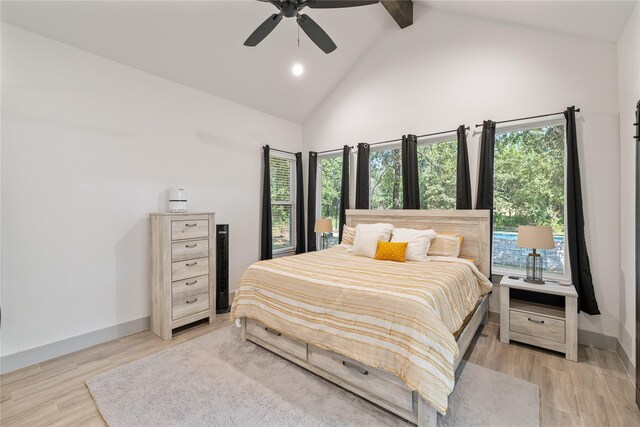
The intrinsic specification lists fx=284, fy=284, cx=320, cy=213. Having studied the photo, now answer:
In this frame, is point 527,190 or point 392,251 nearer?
point 392,251

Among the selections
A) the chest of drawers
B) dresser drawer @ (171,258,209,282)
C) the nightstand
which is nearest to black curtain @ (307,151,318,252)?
the chest of drawers

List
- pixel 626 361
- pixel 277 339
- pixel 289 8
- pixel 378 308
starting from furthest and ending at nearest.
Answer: pixel 277 339 < pixel 626 361 < pixel 289 8 < pixel 378 308

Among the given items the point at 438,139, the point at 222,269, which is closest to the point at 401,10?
the point at 438,139

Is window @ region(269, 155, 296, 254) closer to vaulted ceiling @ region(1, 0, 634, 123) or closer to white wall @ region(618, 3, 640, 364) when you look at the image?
vaulted ceiling @ region(1, 0, 634, 123)

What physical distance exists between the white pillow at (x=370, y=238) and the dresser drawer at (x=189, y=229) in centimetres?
177

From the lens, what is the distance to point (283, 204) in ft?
16.2

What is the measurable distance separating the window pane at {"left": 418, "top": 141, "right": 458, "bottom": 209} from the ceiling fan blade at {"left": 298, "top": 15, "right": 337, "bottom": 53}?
6.48 feet

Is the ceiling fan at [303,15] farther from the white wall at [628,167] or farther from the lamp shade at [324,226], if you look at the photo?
the lamp shade at [324,226]

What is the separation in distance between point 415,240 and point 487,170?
115 centimetres

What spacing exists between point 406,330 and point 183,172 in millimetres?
3114

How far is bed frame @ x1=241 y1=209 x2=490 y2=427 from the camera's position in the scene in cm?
174

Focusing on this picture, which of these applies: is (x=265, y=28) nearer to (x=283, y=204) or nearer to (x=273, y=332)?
(x=273, y=332)

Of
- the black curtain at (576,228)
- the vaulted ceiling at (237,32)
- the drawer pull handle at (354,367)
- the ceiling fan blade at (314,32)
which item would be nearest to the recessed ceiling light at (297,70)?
the vaulted ceiling at (237,32)

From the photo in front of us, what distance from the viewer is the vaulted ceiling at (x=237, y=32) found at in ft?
8.05
